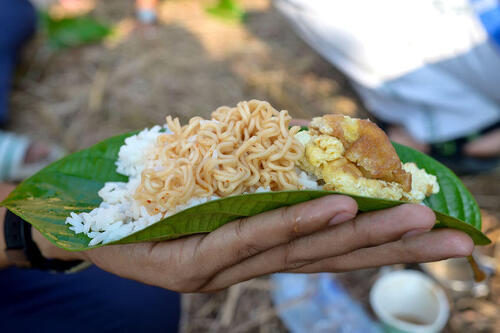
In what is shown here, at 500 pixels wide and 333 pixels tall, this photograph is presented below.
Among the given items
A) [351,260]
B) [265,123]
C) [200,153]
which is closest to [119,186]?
[200,153]

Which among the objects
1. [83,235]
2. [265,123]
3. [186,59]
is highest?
[265,123]

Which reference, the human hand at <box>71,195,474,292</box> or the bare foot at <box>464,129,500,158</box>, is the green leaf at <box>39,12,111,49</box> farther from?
the bare foot at <box>464,129,500,158</box>

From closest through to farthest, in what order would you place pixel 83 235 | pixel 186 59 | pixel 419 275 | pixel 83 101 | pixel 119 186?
Answer: pixel 83 235
pixel 119 186
pixel 419 275
pixel 83 101
pixel 186 59

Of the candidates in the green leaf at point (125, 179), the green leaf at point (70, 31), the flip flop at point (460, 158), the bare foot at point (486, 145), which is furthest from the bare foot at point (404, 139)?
the green leaf at point (70, 31)

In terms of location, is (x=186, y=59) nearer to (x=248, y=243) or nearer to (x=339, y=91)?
(x=339, y=91)

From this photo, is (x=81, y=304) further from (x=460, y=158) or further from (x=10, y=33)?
(x=10, y=33)

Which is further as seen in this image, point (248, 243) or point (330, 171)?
point (330, 171)
